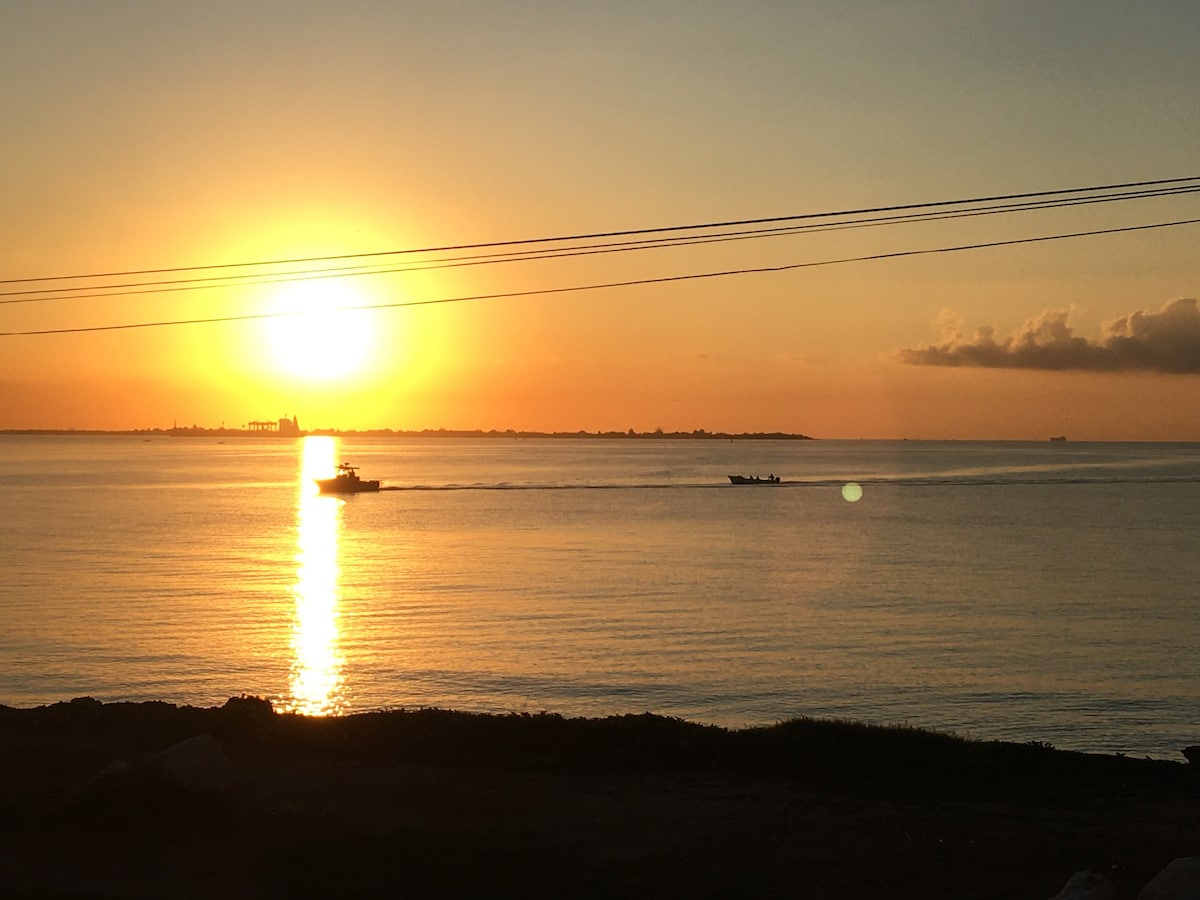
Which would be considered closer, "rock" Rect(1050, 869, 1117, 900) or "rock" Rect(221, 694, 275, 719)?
"rock" Rect(1050, 869, 1117, 900)

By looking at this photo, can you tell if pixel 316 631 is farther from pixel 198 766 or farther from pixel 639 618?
pixel 198 766

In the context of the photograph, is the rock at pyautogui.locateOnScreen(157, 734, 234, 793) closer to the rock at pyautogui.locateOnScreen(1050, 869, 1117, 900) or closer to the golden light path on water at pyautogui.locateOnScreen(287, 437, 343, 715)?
the rock at pyautogui.locateOnScreen(1050, 869, 1117, 900)

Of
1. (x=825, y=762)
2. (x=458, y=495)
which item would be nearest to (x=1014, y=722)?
(x=825, y=762)

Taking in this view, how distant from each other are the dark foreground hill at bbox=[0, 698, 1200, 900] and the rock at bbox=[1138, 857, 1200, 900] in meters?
2.09

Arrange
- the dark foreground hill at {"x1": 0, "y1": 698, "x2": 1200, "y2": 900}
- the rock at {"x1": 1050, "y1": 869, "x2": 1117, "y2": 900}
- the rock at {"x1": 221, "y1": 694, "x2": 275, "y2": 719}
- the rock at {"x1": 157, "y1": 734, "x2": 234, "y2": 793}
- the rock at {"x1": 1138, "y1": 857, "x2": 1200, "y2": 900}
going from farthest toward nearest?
the rock at {"x1": 221, "y1": 694, "x2": 275, "y2": 719}
the rock at {"x1": 157, "y1": 734, "x2": 234, "y2": 793}
the dark foreground hill at {"x1": 0, "y1": 698, "x2": 1200, "y2": 900}
the rock at {"x1": 1050, "y1": 869, "x2": 1117, "y2": 900}
the rock at {"x1": 1138, "y1": 857, "x2": 1200, "y2": 900}

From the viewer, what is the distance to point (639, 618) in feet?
163

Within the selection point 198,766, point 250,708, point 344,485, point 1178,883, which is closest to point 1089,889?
point 1178,883

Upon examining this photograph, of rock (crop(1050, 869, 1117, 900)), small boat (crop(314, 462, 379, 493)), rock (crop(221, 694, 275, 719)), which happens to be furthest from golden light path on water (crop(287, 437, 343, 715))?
small boat (crop(314, 462, 379, 493))

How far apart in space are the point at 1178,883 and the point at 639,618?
3992cm

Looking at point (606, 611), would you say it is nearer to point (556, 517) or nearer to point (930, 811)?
point (930, 811)

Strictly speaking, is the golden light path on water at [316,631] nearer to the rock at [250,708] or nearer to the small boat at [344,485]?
the rock at [250,708]

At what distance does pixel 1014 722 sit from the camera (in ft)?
104

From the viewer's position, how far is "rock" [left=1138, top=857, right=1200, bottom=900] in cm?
983

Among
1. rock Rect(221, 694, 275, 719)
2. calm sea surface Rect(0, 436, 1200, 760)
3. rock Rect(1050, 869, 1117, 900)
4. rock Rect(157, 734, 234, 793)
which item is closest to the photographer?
rock Rect(1050, 869, 1117, 900)
